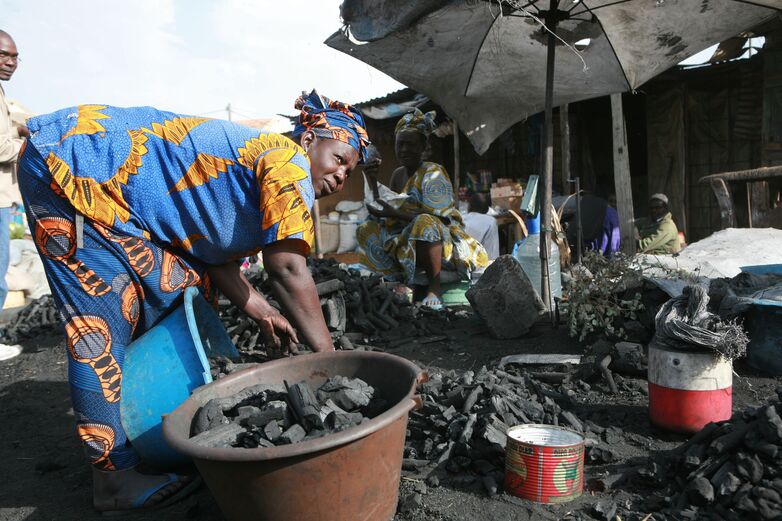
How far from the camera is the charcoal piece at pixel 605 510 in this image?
2139 mm

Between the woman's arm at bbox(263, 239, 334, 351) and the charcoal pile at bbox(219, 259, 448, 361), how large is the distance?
7.37ft

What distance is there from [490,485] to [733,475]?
93cm

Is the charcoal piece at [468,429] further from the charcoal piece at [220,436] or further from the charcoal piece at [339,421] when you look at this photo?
the charcoal piece at [220,436]

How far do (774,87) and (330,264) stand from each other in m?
7.90

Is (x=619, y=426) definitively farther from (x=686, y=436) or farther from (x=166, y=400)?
(x=166, y=400)

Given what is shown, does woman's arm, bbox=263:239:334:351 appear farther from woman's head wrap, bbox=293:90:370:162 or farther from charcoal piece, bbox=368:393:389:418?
woman's head wrap, bbox=293:90:370:162

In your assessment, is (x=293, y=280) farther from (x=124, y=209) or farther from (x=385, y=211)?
(x=385, y=211)

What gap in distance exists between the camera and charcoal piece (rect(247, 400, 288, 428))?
212 cm

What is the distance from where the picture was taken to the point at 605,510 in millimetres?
2170

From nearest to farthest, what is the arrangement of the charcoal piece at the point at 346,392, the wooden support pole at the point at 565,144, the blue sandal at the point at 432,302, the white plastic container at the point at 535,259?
the charcoal piece at the point at 346,392 < the white plastic container at the point at 535,259 < the blue sandal at the point at 432,302 < the wooden support pole at the point at 565,144

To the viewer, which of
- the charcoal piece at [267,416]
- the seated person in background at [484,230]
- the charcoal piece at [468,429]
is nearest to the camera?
the charcoal piece at [267,416]

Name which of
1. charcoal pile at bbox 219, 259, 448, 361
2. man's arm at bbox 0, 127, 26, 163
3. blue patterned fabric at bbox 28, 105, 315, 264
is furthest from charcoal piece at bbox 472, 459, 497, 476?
man's arm at bbox 0, 127, 26, 163

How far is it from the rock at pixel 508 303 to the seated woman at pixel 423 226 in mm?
1011

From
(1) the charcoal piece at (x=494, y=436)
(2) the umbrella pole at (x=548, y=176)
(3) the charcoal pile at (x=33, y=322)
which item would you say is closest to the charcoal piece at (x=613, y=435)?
(1) the charcoal piece at (x=494, y=436)
